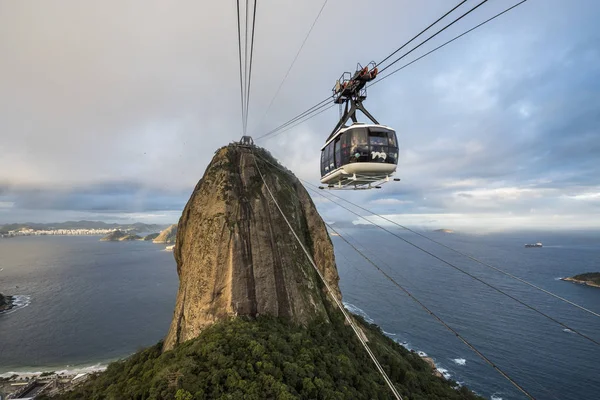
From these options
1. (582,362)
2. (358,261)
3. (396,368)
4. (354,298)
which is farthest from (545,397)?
(358,261)

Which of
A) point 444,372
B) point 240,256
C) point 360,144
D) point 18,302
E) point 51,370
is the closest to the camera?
point 360,144

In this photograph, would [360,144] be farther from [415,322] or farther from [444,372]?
Result: [415,322]

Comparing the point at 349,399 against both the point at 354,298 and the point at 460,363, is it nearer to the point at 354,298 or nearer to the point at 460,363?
the point at 460,363

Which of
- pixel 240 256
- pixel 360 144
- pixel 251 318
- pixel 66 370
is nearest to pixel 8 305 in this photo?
pixel 66 370

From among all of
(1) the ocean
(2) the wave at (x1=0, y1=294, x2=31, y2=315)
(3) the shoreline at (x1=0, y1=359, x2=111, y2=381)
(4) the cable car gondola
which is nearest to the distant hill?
(1) the ocean

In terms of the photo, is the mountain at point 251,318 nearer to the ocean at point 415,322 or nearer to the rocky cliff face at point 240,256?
the rocky cliff face at point 240,256

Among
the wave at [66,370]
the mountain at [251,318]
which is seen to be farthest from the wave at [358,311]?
the wave at [66,370]
